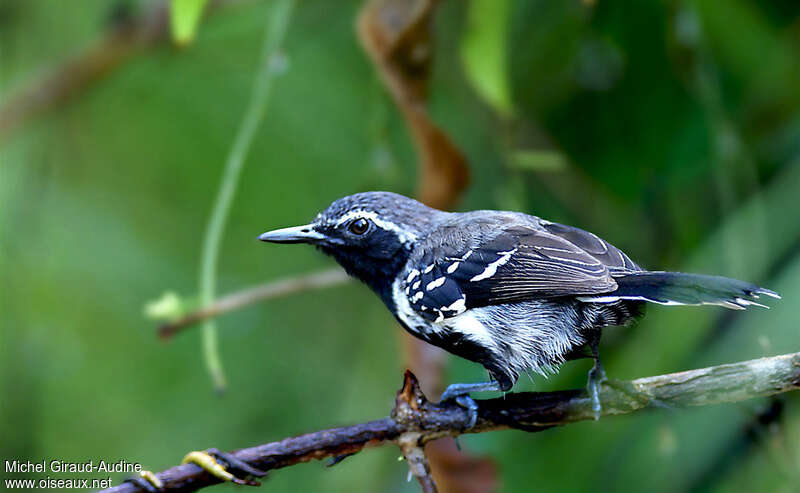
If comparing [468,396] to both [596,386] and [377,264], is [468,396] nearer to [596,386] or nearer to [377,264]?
[596,386]

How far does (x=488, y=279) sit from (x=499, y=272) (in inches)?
1.4

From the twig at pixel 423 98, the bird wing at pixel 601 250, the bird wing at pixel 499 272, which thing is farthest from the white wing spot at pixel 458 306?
the twig at pixel 423 98

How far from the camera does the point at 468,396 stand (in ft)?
6.34

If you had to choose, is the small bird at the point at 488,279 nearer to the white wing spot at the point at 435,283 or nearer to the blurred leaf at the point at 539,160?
the white wing spot at the point at 435,283

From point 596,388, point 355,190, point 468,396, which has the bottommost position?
point 596,388

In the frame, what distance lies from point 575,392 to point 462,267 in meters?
0.50

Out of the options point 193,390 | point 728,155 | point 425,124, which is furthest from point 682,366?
point 193,390

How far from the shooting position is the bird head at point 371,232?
2.24m

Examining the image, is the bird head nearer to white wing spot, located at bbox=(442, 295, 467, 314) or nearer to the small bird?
the small bird

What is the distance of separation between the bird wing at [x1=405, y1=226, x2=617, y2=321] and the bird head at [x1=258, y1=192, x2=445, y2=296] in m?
0.10

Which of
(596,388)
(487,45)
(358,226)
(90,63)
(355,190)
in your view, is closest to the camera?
(596,388)

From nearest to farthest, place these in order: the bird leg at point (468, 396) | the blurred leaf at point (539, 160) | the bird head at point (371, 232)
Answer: the bird leg at point (468, 396) < the bird head at point (371, 232) < the blurred leaf at point (539, 160)

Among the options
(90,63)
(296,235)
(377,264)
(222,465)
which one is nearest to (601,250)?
(377,264)

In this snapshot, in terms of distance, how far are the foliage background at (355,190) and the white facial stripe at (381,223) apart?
55cm
